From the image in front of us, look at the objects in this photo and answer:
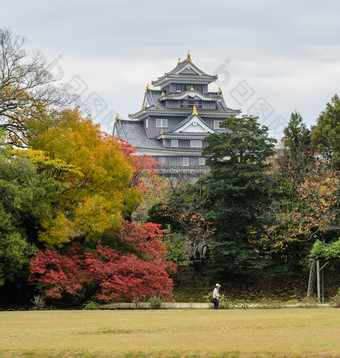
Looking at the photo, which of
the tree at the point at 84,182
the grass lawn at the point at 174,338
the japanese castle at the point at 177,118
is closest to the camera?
the grass lawn at the point at 174,338

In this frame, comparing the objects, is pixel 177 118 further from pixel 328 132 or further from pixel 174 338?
pixel 174 338

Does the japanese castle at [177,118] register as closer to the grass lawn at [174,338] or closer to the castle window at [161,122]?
the castle window at [161,122]

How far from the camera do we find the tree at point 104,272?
79.0 ft

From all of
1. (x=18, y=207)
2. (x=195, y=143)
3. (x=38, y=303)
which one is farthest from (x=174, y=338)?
(x=195, y=143)

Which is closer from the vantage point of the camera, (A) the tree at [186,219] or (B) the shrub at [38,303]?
(B) the shrub at [38,303]

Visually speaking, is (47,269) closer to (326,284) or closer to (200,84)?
(326,284)

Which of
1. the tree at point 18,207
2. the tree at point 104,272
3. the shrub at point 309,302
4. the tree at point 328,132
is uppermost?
the tree at point 328,132

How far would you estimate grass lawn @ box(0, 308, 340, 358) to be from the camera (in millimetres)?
11992

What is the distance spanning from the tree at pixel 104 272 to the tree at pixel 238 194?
558 centimetres

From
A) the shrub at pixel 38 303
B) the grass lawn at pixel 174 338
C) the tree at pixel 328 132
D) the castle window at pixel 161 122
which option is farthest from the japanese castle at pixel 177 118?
the grass lawn at pixel 174 338

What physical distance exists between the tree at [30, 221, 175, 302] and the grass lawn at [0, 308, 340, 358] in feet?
21.9

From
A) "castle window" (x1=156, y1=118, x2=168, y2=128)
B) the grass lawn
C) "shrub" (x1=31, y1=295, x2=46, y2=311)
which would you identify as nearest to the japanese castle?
"castle window" (x1=156, y1=118, x2=168, y2=128)

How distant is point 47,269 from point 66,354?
1263cm

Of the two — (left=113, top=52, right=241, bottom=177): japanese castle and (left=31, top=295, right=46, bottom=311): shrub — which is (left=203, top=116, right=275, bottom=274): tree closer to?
(left=31, top=295, right=46, bottom=311): shrub
